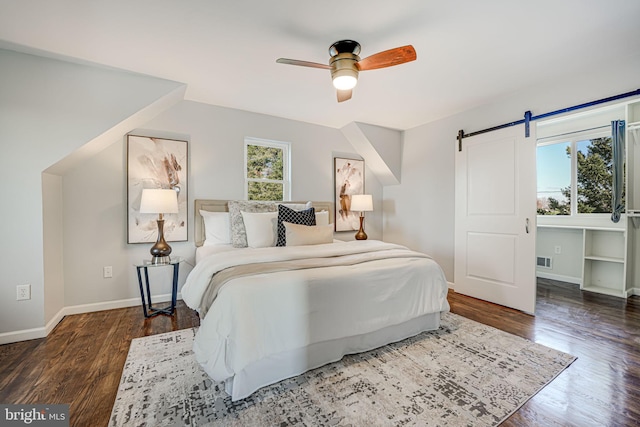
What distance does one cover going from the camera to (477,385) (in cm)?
173

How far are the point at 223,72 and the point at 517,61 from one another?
270 cm

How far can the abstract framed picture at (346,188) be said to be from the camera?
175 inches

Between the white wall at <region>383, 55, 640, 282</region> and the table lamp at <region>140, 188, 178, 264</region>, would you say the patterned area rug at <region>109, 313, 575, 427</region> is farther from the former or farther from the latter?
the white wall at <region>383, 55, 640, 282</region>

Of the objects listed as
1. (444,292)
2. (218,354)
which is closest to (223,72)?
(218,354)

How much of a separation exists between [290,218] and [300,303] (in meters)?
1.56

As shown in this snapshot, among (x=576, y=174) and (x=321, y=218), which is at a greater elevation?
(x=576, y=174)

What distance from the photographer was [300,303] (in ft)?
5.76

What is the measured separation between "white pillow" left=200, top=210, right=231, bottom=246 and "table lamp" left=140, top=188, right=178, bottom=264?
0.46 meters

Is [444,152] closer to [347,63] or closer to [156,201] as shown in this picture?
[347,63]

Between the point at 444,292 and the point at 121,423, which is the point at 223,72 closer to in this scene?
the point at 121,423

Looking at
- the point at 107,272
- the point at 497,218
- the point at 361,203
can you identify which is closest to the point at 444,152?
the point at 497,218

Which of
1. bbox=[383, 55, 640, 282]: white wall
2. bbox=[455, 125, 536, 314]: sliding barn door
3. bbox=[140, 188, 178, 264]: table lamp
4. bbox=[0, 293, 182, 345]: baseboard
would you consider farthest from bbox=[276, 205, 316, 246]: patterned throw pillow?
bbox=[455, 125, 536, 314]: sliding barn door

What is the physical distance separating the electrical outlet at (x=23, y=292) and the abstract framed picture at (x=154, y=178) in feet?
2.85

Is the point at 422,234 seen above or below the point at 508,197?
below
